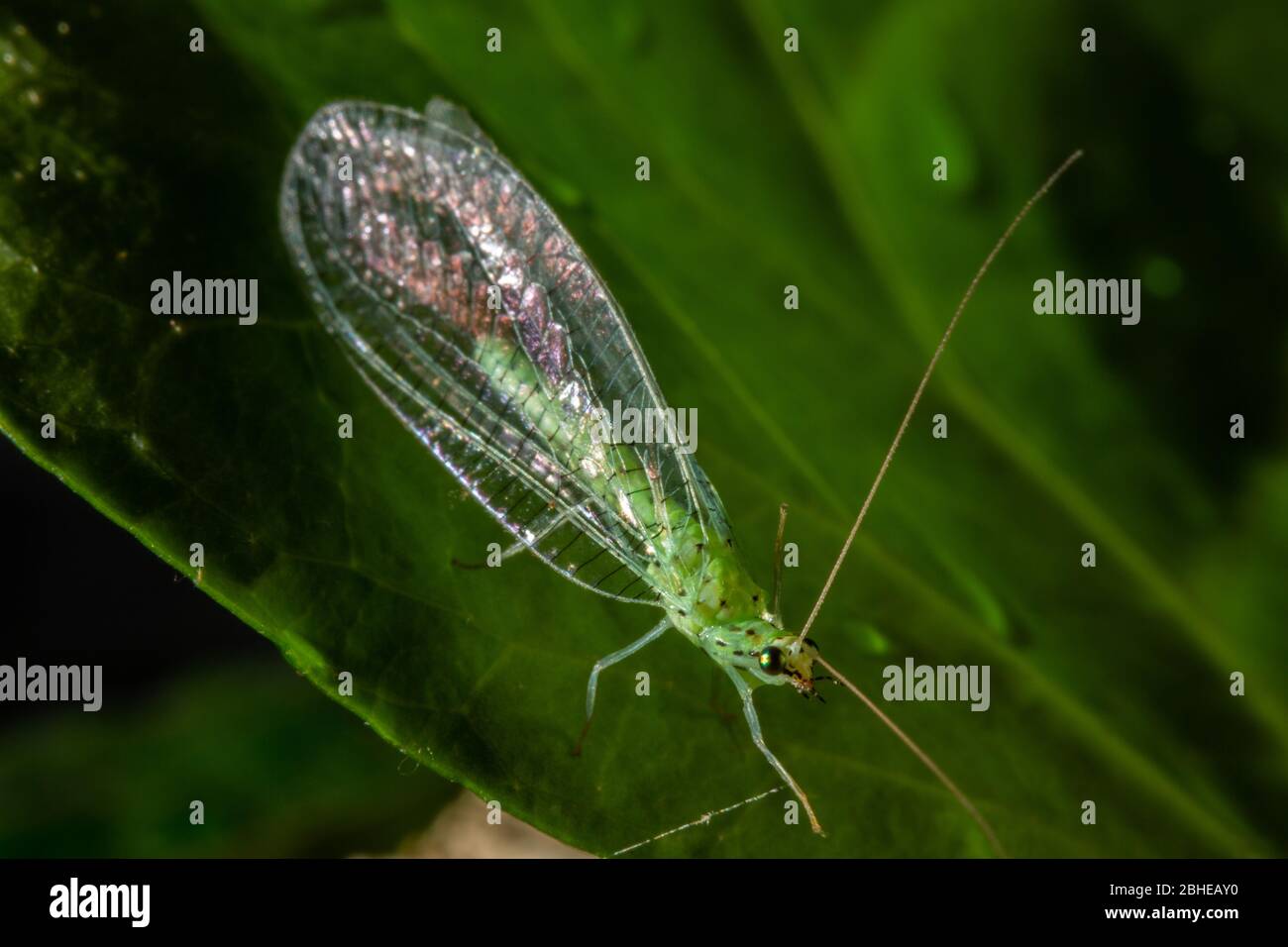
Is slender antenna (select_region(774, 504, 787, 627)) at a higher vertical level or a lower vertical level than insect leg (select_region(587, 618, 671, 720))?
higher

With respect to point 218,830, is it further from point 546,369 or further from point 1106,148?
point 1106,148

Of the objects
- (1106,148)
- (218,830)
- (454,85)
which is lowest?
(218,830)

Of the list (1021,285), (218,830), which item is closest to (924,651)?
(1021,285)

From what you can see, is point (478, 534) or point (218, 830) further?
point (218, 830)

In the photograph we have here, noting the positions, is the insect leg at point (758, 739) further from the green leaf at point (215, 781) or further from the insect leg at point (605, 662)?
the green leaf at point (215, 781)

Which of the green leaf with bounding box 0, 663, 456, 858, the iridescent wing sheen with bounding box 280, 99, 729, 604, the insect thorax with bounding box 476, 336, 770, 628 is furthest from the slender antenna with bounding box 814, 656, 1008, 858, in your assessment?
the green leaf with bounding box 0, 663, 456, 858

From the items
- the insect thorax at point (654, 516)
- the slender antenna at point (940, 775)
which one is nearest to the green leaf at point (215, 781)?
the insect thorax at point (654, 516)

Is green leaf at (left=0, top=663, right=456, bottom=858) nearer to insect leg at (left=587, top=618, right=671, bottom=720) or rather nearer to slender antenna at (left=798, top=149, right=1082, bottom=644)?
insect leg at (left=587, top=618, right=671, bottom=720)
